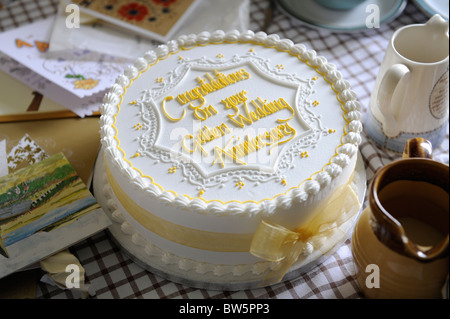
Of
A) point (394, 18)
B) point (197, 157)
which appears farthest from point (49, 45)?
point (394, 18)

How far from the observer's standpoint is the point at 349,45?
4.60 ft

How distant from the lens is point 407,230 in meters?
0.90

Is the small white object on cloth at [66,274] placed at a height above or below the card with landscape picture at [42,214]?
below

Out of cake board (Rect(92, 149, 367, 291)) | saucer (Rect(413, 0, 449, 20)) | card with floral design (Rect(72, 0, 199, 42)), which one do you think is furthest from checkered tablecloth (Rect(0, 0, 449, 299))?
card with floral design (Rect(72, 0, 199, 42))

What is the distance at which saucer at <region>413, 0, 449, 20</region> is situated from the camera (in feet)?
4.52

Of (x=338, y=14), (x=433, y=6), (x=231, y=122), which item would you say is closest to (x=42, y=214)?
(x=231, y=122)

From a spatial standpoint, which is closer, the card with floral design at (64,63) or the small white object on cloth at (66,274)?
the small white object on cloth at (66,274)

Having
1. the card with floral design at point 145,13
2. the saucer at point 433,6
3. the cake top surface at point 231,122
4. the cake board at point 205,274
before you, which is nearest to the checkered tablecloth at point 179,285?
the cake board at point 205,274

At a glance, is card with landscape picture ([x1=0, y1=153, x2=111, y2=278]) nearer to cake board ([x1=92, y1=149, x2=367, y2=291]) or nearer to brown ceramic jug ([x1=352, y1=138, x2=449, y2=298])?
cake board ([x1=92, y1=149, x2=367, y2=291])

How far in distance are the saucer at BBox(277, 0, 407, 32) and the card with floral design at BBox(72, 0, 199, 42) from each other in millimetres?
265

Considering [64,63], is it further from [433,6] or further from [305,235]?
[433,6]

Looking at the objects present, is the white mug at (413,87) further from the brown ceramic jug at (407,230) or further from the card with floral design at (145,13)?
the card with floral design at (145,13)

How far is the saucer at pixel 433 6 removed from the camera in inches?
54.3

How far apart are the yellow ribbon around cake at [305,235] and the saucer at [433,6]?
2.07 feet
